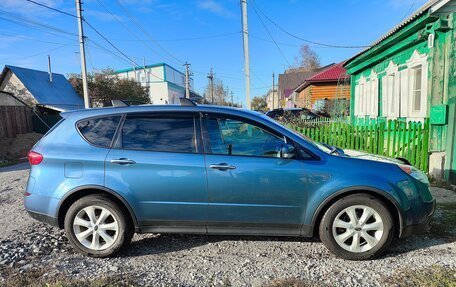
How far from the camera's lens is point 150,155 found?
3682 millimetres

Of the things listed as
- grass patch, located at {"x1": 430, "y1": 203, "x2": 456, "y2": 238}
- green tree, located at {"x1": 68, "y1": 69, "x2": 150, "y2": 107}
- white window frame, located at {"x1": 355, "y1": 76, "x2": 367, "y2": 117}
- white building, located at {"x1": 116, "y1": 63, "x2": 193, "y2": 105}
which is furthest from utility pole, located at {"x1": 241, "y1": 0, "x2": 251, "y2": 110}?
white building, located at {"x1": 116, "y1": 63, "x2": 193, "y2": 105}

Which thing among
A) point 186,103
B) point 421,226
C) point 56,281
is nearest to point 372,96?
point 421,226

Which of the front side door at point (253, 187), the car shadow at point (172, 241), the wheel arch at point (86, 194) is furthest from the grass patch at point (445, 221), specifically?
the wheel arch at point (86, 194)

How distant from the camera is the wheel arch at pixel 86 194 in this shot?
12.1 ft

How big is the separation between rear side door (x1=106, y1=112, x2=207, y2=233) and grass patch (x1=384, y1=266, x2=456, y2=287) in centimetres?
200

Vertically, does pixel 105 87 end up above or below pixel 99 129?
above

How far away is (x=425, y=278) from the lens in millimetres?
3109

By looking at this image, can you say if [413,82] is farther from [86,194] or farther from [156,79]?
[156,79]

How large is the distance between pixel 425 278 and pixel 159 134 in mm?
3050

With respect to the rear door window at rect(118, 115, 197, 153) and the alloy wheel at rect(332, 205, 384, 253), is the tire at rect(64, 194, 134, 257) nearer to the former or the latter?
the rear door window at rect(118, 115, 197, 153)

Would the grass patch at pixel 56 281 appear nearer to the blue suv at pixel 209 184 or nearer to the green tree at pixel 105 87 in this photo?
the blue suv at pixel 209 184

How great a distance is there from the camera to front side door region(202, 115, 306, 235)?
355 cm

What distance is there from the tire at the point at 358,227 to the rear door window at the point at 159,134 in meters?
1.69

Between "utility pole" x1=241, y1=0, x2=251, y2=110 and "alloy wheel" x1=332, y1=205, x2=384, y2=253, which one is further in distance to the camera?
"utility pole" x1=241, y1=0, x2=251, y2=110
